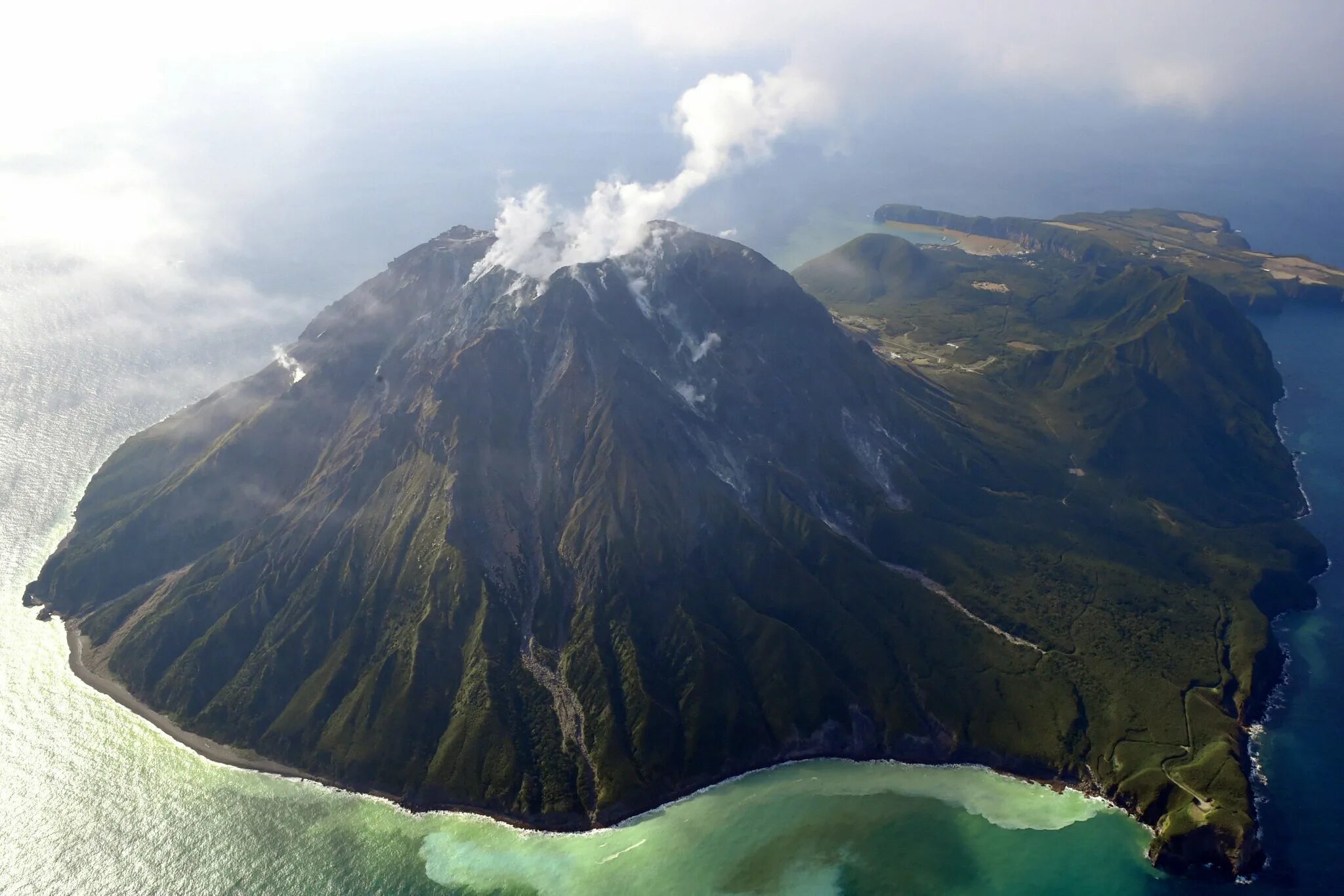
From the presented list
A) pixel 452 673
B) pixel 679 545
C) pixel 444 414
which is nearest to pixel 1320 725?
pixel 679 545

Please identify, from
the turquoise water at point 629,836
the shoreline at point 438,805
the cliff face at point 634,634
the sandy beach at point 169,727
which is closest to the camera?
the turquoise water at point 629,836

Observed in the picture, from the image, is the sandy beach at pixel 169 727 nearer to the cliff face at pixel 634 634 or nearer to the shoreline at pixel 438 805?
the shoreline at pixel 438 805

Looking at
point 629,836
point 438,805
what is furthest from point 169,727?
point 629,836

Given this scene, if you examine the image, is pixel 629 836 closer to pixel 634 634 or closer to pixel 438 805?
pixel 438 805

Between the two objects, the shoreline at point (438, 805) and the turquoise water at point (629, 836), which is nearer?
the turquoise water at point (629, 836)

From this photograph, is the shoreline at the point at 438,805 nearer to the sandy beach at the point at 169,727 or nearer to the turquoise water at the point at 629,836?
the sandy beach at the point at 169,727

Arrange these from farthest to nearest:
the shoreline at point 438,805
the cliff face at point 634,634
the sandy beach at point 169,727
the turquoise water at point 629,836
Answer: the sandy beach at point 169,727 → the cliff face at point 634,634 → the shoreline at point 438,805 → the turquoise water at point 629,836

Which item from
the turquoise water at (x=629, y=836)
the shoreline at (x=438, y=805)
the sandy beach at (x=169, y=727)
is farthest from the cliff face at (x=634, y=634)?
the turquoise water at (x=629, y=836)

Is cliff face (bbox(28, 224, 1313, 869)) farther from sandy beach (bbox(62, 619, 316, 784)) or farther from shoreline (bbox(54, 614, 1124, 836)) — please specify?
sandy beach (bbox(62, 619, 316, 784))

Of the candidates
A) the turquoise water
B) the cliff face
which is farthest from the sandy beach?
the turquoise water

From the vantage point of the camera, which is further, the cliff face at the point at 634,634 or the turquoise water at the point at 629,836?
the cliff face at the point at 634,634
